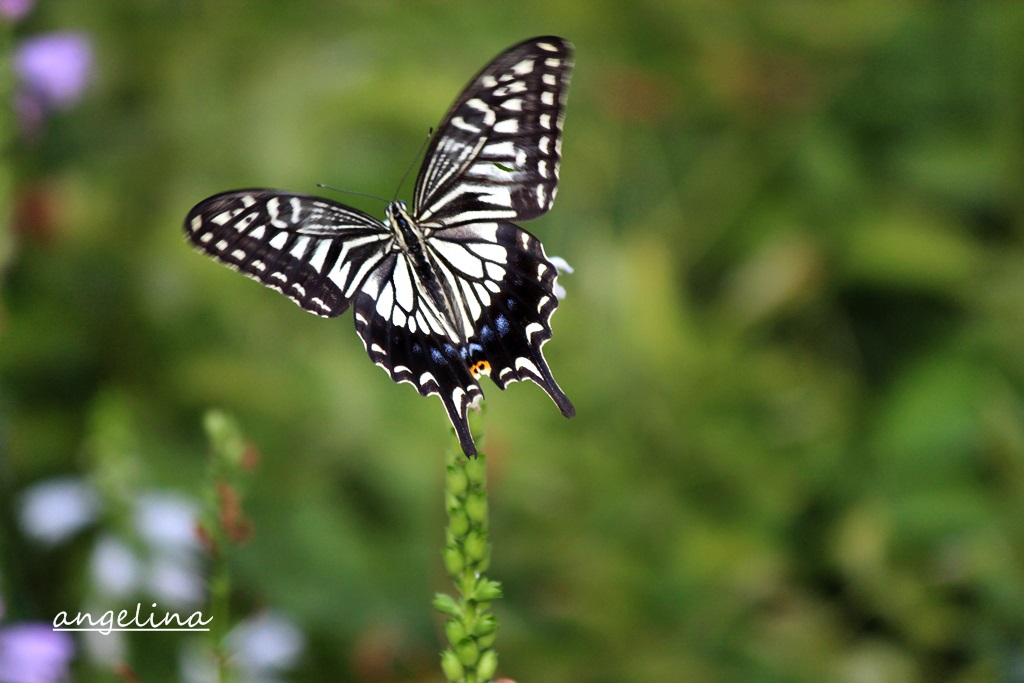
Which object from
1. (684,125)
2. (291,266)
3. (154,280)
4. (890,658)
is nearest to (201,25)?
(154,280)

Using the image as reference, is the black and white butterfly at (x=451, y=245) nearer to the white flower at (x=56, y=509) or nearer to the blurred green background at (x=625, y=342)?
the blurred green background at (x=625, y=342)

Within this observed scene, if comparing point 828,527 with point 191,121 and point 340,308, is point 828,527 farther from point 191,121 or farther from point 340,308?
point 191,121

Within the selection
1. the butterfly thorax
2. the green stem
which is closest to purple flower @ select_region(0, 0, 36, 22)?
the green stem

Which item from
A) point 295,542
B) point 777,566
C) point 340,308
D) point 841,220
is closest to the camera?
point 340,308

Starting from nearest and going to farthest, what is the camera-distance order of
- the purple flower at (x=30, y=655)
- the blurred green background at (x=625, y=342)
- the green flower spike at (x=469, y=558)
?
the green flower spike at (x=469, y=558) → the purple flower at (x=30, y=655) → the blurred green background at (x=625, y=342)

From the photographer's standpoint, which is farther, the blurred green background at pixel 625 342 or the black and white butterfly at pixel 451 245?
the blurred green background at pixel 625 342

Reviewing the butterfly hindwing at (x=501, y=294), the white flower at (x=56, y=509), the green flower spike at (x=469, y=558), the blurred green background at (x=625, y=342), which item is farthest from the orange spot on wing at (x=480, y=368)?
the white flower at (x=56, y=509)
